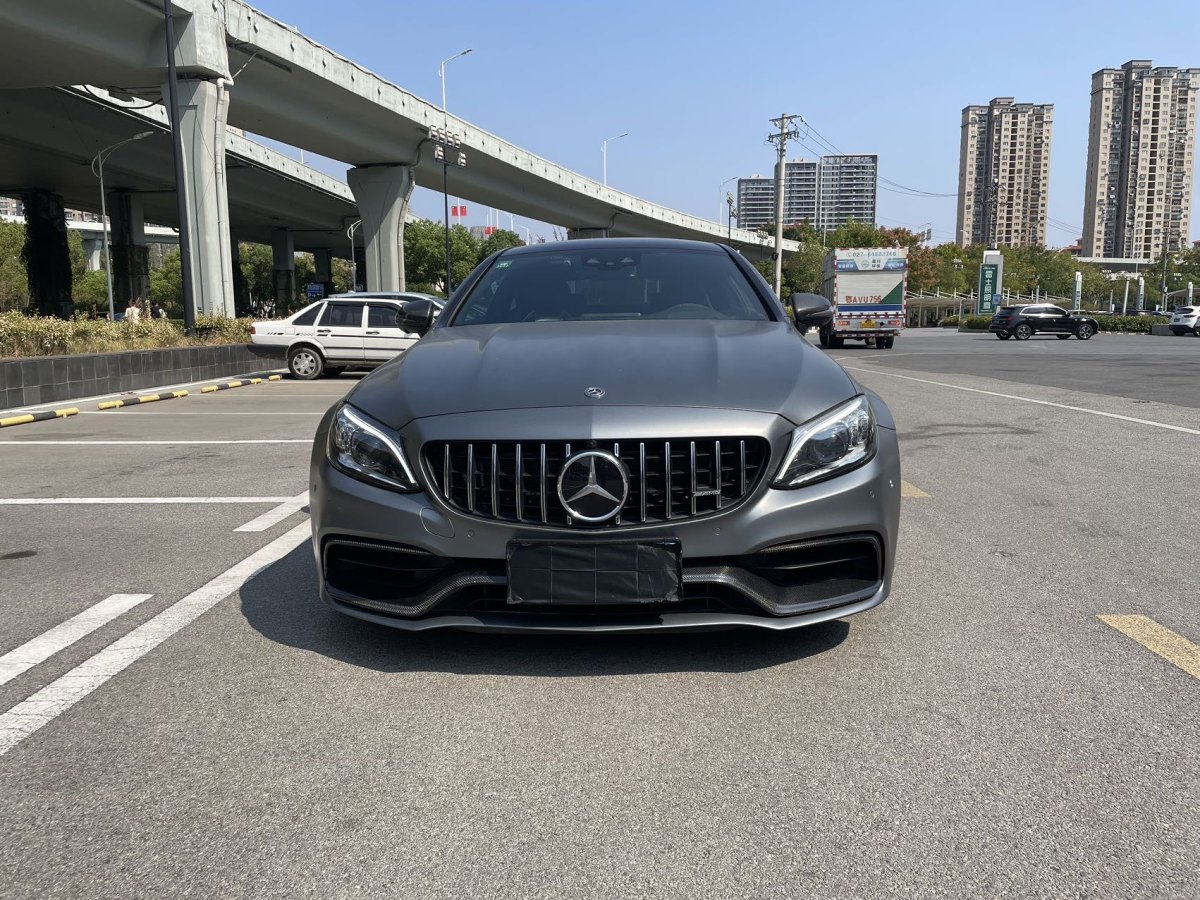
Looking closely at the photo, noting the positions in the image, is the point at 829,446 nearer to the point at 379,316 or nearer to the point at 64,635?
the point at 64,635

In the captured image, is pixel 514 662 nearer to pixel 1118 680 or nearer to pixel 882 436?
pixel 882 436

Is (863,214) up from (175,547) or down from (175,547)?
up

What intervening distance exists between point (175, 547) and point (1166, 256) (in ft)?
424

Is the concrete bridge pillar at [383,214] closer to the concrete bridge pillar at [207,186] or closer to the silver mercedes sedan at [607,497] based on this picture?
the concrete bridge pillar at [207,186]

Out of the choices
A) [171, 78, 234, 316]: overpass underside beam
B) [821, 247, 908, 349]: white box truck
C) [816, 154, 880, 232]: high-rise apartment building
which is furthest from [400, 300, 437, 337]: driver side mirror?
[816, 154, 880, 232]: high-rise apartment building

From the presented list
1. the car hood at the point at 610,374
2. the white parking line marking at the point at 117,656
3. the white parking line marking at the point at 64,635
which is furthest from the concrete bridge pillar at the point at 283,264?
the car hood at the point at 610,374

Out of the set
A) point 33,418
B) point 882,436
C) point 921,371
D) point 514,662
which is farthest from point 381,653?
point 921,371

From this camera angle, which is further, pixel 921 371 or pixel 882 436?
pixel 921 371

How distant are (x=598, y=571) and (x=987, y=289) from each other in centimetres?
6963

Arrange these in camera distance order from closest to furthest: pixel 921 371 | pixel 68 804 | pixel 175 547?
pixel 68 804, pixel 175 547, pixel 921 371

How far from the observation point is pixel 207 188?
23.8 m

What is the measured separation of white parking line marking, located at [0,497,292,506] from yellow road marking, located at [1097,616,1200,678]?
4704mm

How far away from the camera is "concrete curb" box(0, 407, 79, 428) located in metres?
11.0

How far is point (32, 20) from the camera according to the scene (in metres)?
20.6
